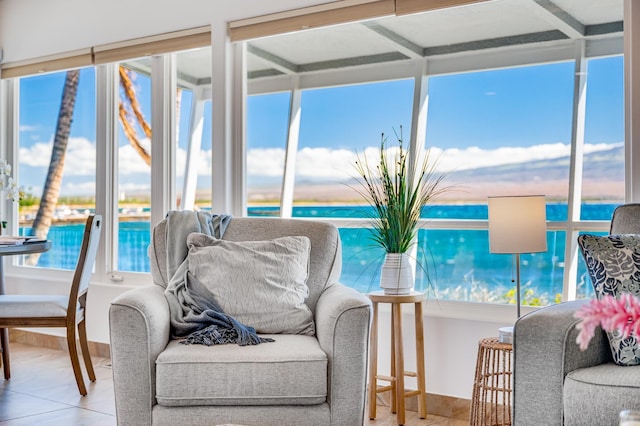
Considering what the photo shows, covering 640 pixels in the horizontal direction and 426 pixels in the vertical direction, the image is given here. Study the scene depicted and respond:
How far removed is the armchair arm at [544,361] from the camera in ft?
6.92

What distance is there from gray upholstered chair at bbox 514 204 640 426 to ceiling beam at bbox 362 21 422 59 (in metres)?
2.02

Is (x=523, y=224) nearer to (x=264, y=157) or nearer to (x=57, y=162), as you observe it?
(x=264, y=157)

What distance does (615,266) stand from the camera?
2301 mm

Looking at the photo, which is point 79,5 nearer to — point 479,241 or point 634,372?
point 479,241

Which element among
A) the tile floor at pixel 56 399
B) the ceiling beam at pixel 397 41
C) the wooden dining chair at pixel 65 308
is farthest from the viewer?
the ceiling beam at pixel 397 41

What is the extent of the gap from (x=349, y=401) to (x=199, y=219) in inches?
48.9

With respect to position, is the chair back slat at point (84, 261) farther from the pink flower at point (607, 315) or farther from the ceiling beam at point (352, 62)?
the pink flower at point (607, 315)

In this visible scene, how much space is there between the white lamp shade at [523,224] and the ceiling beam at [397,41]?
1.39m

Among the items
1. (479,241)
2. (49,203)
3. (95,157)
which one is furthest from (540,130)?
(49,203)

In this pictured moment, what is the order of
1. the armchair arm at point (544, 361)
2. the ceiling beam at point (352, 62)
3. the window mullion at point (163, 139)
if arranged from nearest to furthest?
the armchair arm at point (544, 361) < the ceiling beam at point (352, 62) < the window mullion at point (163, 139)

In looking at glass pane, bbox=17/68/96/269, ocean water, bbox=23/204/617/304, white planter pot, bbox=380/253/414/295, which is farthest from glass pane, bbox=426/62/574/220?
glass pane, bbox=17/68/96/269

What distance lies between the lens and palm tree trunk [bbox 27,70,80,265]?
504 cm

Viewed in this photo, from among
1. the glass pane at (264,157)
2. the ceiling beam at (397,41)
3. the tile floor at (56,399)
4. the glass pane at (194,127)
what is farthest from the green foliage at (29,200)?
the ceiling beam at (397,41)

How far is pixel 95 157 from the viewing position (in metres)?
4.80
